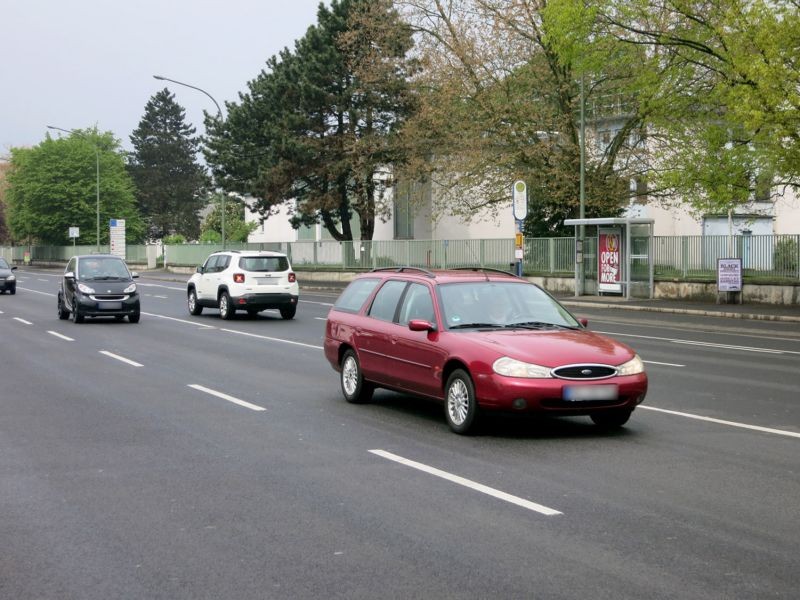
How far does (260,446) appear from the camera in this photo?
9.05m

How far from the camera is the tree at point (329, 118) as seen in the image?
45.7 metres

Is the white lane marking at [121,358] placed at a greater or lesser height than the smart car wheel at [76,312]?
lesser

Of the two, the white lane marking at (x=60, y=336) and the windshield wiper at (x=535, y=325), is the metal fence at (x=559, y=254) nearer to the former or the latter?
the white lane marking at (x=60, y=336)

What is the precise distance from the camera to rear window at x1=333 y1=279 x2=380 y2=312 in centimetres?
1181

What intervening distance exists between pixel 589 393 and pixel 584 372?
19 centimetres

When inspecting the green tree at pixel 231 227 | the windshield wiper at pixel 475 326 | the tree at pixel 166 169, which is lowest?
the windshield wiper at pixel 475 326

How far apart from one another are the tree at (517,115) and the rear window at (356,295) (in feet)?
79.8

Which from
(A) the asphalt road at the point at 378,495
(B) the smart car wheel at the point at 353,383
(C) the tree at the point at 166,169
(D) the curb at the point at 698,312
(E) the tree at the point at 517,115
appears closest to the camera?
(A) the asphalt road at the point at 378,495

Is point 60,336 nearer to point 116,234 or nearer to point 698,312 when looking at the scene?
point 698,312

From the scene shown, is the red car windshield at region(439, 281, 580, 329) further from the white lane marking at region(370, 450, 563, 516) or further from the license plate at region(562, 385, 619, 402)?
the white lane marking at region(370, 450, 563, 516)

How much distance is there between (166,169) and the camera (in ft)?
382

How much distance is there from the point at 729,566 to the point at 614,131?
3558 cm

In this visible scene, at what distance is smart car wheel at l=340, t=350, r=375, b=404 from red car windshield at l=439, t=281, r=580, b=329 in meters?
1.62

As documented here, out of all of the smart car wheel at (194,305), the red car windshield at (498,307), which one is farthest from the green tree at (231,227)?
the red car windshield at (498,307)
